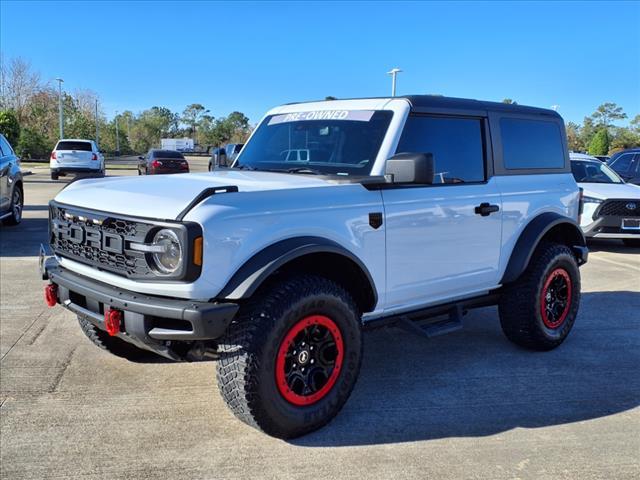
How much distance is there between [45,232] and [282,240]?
8682 mm

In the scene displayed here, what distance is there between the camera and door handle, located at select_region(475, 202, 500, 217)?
4.20 metres

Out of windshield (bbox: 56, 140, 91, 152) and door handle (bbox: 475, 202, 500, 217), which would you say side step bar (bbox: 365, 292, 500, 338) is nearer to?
door handle (bbox: 475, 202, 500, 217)

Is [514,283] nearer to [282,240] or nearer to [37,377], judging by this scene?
[282,240]

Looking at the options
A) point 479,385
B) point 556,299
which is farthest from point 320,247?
point 556,299

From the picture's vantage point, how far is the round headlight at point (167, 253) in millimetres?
2898

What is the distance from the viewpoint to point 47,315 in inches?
217

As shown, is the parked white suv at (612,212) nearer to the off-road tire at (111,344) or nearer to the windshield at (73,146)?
the off-road tire at (111,344)

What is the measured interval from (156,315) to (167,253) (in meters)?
0.32

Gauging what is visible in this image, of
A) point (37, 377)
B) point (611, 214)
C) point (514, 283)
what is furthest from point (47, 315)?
point (611, 214)

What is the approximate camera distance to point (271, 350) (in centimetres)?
307

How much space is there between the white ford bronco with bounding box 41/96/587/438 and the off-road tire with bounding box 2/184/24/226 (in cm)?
771

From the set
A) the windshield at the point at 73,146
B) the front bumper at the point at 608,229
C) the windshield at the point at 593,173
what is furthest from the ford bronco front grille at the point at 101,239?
the windshield at the point at 73,146

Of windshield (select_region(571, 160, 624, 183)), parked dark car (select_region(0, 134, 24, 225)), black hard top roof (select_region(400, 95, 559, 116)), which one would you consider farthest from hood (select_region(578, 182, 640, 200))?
parked dark car (select_region(0, 134, 24, 225))

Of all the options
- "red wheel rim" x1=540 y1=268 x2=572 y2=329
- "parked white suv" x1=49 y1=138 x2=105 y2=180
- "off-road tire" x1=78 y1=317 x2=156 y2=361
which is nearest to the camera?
"off-road tire" x1=78 y1=317 x2=156 y2=361
